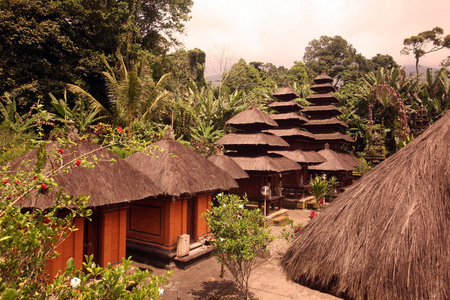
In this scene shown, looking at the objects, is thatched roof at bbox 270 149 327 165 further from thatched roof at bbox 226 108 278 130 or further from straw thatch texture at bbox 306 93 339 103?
straw thatch texture at bbox 306 93 339 103

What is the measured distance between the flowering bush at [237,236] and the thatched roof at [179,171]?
2235 mm

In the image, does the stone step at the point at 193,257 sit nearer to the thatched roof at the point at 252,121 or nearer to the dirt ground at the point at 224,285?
the dirt ground at the point at 224,285

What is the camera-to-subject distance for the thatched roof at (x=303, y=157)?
20.4m

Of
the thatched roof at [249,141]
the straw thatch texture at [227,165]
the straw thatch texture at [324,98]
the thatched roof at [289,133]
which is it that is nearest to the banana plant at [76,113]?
the straw thatch texture at [227,165]

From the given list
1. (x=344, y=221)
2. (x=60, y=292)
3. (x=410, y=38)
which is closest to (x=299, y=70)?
(x=410, y=38)

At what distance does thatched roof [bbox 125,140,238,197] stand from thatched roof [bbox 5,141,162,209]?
59cm

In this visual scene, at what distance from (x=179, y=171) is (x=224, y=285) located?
360 centimetres

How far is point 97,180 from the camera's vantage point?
741 cm

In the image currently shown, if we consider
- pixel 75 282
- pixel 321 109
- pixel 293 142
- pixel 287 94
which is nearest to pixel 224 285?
pixel 75 282

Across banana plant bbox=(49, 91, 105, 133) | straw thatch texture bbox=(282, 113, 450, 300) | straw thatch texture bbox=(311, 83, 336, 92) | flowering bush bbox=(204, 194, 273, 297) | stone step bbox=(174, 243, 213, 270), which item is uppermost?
straw thatch texture bbox=(311, 83, 336, 92)

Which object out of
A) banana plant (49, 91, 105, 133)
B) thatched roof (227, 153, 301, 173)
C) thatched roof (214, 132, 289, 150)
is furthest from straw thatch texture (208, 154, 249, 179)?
banana plant (49, 91, 105, 133)

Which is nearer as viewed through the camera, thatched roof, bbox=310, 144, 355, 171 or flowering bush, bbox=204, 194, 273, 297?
flowering bush, bbox=204, 194, 273, 297

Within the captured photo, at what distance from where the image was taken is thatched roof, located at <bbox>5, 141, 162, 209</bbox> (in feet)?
21.7

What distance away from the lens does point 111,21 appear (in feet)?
74.1
